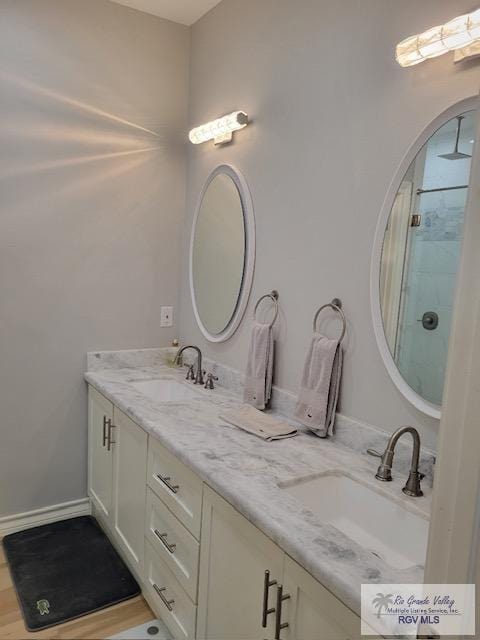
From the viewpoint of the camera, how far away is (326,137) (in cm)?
171

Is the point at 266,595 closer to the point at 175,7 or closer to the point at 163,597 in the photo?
the point at 163,597

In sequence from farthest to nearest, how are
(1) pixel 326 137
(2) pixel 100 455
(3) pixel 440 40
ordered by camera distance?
(2) pixel 100 455 < (1) pixel 326 137 < (3) pixel 440 40

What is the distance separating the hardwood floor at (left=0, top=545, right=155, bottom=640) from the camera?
1.76 m

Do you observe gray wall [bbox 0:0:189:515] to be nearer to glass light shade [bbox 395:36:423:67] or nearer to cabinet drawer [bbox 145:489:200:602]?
cabinet drawer [bbox 145:489:200:602]

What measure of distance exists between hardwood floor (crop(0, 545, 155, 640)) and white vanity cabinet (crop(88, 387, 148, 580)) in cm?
14

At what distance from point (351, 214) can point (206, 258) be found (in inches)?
40.3

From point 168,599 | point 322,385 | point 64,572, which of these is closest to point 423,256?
point 322,385

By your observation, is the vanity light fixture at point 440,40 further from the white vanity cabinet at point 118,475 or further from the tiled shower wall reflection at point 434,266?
the white vanity cabinet at point 118,475

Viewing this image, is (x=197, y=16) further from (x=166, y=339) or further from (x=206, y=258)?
(x=166, y=339)

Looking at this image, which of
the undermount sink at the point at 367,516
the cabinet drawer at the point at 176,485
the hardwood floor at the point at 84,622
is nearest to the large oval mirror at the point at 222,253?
the cabinet drawer at the point at 176,485

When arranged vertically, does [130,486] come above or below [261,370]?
below

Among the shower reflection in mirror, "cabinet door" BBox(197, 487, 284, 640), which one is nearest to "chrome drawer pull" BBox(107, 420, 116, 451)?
"cabinet door" BBox(197, 487, 284, 640)

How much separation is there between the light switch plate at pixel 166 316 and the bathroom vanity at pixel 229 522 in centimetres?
53

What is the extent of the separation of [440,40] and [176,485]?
1540 millimetres
